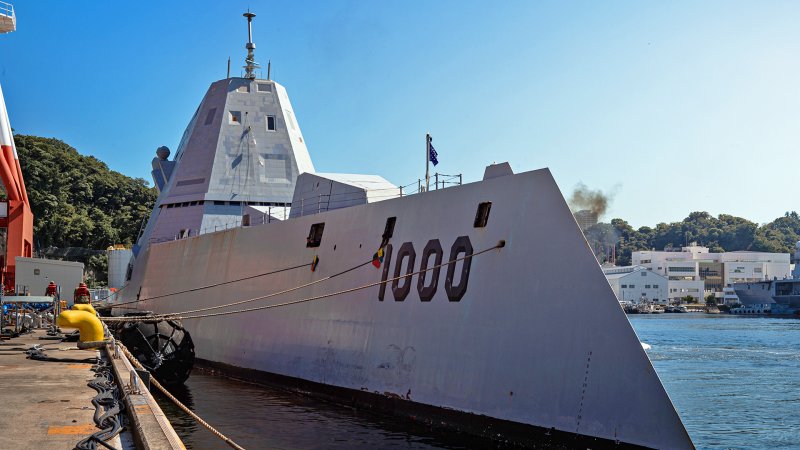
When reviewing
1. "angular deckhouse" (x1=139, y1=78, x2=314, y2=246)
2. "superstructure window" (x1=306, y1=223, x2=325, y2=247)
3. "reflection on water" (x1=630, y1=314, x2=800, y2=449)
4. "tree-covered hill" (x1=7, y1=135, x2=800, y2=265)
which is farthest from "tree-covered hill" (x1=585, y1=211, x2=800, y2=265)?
"superstructure window" (x1=306, y1=223, x2=325, y2=247)

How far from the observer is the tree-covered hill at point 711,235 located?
133375 mm

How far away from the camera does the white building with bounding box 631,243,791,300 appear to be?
324 feet

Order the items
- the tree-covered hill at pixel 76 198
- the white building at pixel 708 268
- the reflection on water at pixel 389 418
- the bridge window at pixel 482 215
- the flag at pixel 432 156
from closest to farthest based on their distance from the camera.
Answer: the reflection on water at pixel 389 418 < the bridge window at pixel 482 215 < the flag at pixel 432 156 < the tree-covered hill at pixel 76 198 < the white building at pixel 708 268

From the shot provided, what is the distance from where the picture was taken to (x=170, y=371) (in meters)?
15.5

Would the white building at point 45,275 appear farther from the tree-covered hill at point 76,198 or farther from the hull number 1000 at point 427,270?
the tree-covered hill at point 76,198

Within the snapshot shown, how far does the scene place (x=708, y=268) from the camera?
108 metres

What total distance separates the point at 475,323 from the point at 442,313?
79cm

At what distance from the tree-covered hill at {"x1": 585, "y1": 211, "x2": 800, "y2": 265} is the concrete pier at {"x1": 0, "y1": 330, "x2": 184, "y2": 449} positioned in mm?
124392

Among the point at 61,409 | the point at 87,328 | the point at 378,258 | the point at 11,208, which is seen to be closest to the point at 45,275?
the point at 11,208

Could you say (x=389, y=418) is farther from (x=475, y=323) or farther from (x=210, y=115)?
(x=210, y=115)

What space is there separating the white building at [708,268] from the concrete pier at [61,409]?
95.4 meters

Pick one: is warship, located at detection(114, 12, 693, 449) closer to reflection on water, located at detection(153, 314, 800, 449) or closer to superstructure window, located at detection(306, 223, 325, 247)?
superstructure window, located at detection(306, 223, 325, 247)

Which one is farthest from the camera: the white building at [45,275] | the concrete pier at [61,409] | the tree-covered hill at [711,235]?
the tree-covered hill at [711,235]

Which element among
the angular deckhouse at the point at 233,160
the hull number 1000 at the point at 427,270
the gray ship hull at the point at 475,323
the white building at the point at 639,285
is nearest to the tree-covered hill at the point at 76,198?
the angular deckhouse at the point at 233,160
